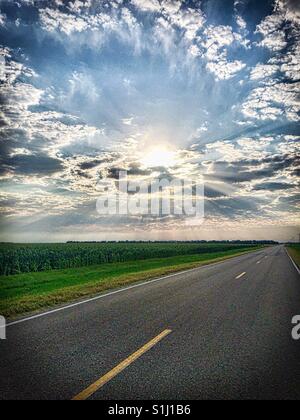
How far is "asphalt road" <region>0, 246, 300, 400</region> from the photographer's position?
14.4ft

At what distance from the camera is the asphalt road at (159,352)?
4398mm

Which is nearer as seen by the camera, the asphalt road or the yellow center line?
the yellow center line

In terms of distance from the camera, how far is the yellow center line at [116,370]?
13.8 ft

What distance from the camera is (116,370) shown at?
4.96m

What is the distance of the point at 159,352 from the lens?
19.0 ft

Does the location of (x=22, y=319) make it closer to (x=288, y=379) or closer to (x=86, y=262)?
(x=288, y=379)

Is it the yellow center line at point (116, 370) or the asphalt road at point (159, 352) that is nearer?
the yellow center line at point (116, 370)

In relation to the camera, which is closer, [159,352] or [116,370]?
[116,370]

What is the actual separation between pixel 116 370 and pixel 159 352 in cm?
107

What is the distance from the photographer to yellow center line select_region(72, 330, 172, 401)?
4195mm

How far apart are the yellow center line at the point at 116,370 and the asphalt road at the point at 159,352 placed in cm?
5

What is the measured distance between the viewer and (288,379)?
4770 millimetres

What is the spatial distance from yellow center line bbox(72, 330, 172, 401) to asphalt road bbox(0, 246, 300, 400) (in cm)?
5
